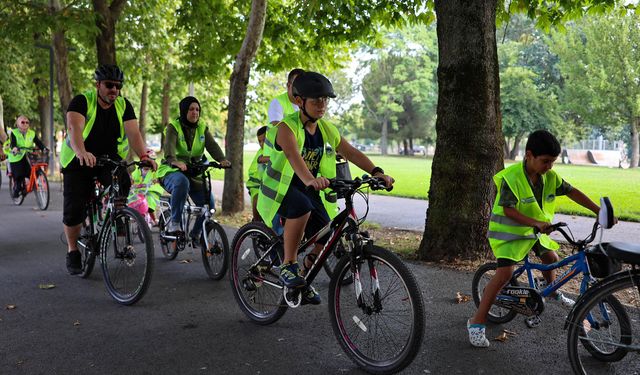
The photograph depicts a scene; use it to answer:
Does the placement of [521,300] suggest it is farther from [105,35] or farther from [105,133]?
[105,35]

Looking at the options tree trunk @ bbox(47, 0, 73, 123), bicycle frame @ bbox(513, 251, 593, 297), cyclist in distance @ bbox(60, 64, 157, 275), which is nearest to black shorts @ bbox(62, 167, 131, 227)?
cyclist in distance @ bbox(60, 64, 157, 275)

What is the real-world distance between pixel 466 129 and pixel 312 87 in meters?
3.08

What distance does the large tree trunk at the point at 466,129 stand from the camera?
6.35 metres

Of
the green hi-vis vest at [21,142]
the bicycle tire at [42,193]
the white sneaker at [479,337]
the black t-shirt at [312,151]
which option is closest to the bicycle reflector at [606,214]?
the white sneaker at [479,337]

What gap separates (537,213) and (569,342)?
3.16ft

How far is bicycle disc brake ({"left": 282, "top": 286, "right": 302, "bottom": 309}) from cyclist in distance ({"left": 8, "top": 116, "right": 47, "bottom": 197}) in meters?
9.72

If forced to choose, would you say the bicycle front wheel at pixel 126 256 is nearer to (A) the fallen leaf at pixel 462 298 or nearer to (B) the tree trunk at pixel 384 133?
(A) the fallen leaf at pixel 462 298

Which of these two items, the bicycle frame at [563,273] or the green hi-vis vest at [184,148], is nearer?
the bicycle frame at [563,273]

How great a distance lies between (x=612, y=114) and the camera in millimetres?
25859

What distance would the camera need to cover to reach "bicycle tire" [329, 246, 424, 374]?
3.32 m

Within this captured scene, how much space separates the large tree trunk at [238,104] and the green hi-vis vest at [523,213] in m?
7.21

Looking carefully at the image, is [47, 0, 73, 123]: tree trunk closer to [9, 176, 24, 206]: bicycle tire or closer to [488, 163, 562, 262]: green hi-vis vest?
[9, 176, 24, 206]: bicycle tire

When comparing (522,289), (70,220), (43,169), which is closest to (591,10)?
(522,289)

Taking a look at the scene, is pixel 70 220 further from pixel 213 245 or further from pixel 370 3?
pixel 370 3
